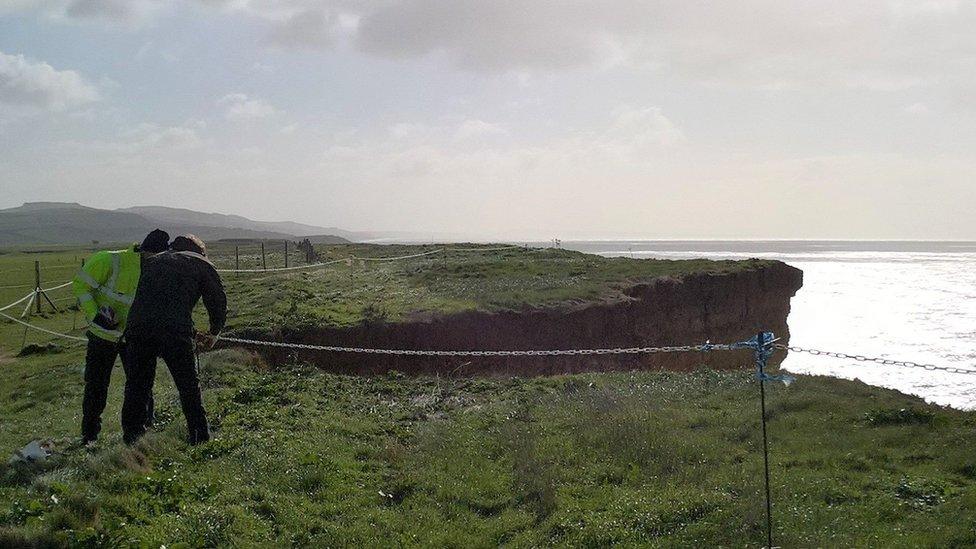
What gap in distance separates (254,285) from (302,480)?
2124 centimetres

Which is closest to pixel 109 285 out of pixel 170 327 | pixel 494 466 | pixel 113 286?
pixel 113 286

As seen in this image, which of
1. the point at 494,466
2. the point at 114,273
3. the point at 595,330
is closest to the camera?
the point at 494,466

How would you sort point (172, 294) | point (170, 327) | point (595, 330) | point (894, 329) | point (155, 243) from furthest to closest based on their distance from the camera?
point (894, 329), point (595, 330), point (155, 243), point (172, 294), point (170, 327)

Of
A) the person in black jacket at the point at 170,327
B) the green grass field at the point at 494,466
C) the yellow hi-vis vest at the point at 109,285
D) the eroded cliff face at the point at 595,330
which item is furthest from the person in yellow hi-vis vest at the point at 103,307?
the eroded cliff face at the point at 595,330

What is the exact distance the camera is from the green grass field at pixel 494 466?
6.17m

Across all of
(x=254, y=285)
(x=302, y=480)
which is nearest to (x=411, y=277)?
(x=254, y=285)

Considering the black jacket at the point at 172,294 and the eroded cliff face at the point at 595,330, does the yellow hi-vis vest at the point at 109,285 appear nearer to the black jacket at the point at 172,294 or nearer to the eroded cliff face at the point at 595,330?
the black jacket at the point at 172,294

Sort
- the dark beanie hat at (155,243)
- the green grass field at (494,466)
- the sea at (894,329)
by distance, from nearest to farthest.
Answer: the green grass field at (494,466), the dark beanie hat at (155,243), the sea at (894,329)

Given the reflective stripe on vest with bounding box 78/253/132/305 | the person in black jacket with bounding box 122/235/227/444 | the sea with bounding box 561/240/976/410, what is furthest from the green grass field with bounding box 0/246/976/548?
the sea with bounding box 561/240/976/410

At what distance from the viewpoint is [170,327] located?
7832mm

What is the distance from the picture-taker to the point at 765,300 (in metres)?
36.0

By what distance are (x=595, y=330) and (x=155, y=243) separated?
16.7 m

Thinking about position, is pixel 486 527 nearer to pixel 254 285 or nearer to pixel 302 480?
pixel 302 480

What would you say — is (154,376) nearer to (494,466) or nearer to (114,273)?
(114,273)
